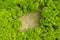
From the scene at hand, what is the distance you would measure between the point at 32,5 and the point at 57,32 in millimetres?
773

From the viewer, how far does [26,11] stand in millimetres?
4051

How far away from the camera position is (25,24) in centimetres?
398

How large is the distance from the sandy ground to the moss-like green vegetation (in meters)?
0.09

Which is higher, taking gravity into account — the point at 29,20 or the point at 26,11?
the point at 26,11

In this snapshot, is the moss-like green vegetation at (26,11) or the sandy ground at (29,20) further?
the sandy ground at (29,20)

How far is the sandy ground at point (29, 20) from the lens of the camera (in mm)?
3961

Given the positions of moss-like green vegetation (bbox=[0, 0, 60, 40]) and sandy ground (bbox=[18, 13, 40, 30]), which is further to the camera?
sandy ground (bbox=[18, 13, 40, 30])

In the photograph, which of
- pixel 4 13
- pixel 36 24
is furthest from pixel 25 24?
pixel 4 13

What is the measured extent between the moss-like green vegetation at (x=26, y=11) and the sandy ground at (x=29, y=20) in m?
0.09

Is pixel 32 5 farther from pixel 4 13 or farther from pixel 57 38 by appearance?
pixel 57 38

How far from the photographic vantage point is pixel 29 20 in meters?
4.03

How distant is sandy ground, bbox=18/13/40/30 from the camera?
13.0 feet

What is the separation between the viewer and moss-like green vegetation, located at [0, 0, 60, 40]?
146 inches

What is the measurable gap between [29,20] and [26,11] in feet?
0.65
